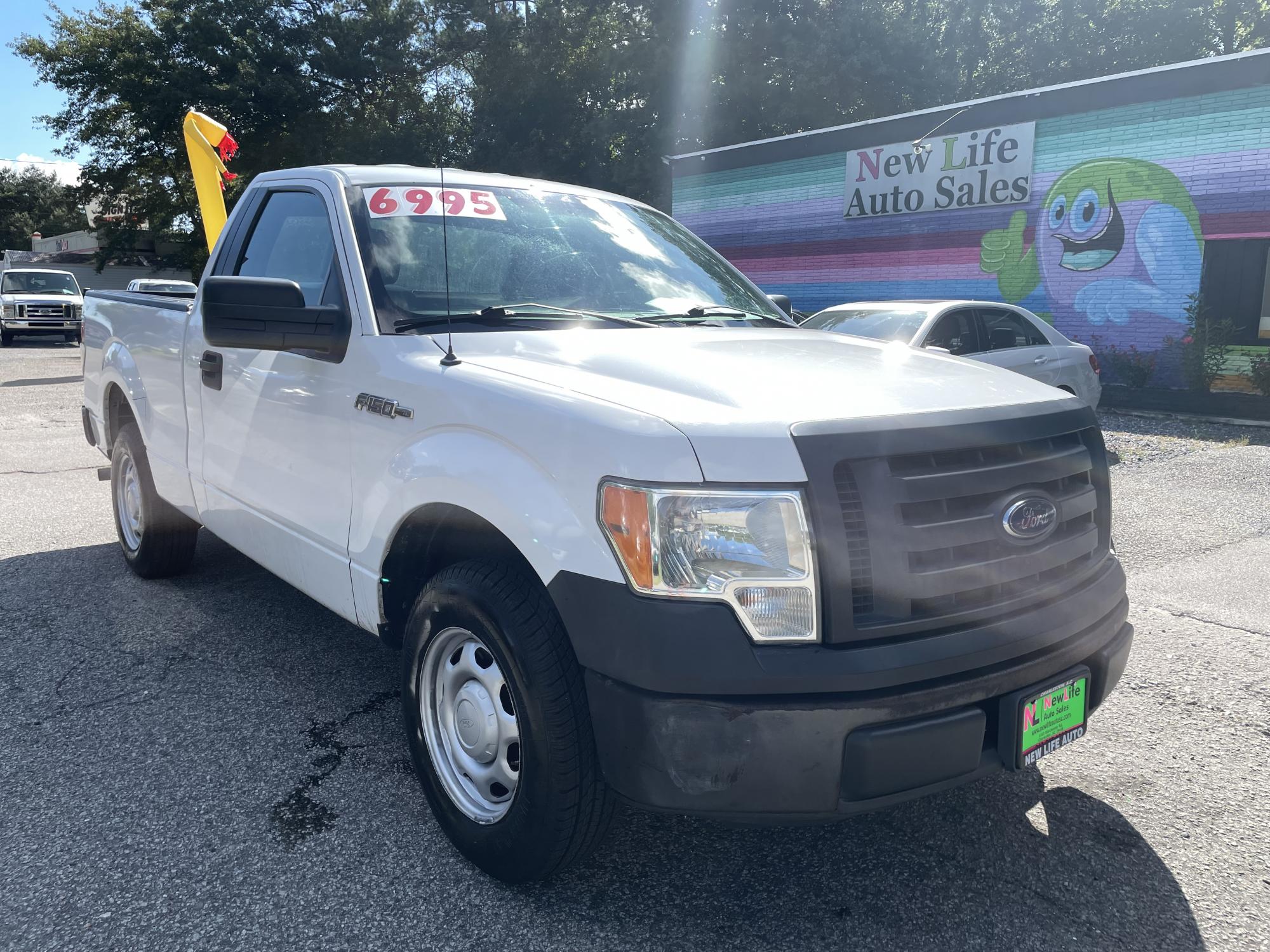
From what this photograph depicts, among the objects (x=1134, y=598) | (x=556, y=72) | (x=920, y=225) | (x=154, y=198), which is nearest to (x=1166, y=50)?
(x=920, y=225)

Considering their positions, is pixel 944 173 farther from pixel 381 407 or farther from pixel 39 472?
pixel 381 407

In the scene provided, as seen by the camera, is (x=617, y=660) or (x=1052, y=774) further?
(x=1052, y=774)

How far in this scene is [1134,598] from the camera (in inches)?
201

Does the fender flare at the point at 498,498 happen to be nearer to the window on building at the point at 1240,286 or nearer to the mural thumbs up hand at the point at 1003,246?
the window on building at the point at 1240,286

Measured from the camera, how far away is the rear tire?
4.99m

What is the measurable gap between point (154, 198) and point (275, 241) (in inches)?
1583

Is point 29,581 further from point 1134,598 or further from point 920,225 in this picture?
point 920,225

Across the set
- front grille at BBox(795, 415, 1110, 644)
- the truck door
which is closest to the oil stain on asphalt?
the truck door

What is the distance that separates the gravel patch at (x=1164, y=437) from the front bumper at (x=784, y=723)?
7.95 m

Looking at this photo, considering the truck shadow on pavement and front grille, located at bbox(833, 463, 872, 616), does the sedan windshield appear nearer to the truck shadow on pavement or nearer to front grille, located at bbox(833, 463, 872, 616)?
the truck shadow on pavement

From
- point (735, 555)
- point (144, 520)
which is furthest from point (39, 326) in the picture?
point (735, 555)

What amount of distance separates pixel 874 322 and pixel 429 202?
615 centimetres

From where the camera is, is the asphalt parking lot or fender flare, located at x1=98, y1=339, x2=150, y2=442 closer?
the asphalt parking lot

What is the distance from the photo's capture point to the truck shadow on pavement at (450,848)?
2.43 metres
